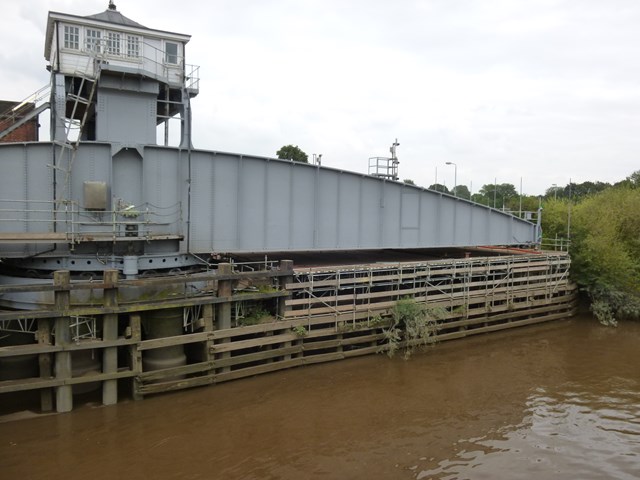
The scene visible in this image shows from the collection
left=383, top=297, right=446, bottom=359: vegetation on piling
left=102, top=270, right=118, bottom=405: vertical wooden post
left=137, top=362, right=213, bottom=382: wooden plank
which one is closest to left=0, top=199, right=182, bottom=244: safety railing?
left=102, top=270, right=118, bottom=405: vertical wooden post

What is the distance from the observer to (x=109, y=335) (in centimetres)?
1233

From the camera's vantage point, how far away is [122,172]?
14797 mm

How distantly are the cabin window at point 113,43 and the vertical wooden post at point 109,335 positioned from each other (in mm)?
7949

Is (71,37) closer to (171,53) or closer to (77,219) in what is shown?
(171,53)

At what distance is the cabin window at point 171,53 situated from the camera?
55.0ft

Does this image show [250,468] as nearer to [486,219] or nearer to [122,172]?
[122,172]

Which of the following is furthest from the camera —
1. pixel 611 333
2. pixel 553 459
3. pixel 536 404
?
pixel 611 333

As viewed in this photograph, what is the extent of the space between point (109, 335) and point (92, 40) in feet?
31.4

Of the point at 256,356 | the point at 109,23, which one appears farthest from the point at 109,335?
the point at 109,23

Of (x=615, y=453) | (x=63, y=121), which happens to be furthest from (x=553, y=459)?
(x=63, y=121)

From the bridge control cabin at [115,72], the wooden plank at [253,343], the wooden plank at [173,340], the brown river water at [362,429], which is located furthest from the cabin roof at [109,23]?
the brown river water at [362,429]

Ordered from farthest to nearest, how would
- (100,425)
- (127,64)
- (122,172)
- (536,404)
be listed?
1. (127,64)
2. (122,172)
3. (536,404)
4. (100,425)

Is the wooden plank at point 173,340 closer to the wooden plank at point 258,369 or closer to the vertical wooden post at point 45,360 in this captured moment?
the wooden plank at point 258,369

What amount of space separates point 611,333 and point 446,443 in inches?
543
